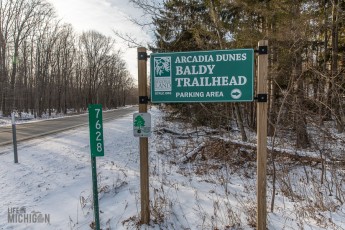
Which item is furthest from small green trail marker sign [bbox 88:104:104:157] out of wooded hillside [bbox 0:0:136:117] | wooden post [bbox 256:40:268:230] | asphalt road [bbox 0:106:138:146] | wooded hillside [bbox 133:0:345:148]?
wooded hillside [bbox 0:0:136:117]

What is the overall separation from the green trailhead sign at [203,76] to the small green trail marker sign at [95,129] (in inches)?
29.0

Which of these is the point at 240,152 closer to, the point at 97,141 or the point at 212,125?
the point at 212,125

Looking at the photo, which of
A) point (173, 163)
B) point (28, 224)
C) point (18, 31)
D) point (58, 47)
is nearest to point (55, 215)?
point (28, 224)

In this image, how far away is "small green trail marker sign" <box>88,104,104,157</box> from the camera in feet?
10.0

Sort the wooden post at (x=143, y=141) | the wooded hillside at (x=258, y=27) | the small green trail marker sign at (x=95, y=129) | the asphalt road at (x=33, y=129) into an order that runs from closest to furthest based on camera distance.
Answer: the small green trail marker sign at (x=95, y=129) < the wooden post at (x=143, y=141) < the wooded hillside at (x=258, y=27) < the asphalt road at (x=33, y=129)

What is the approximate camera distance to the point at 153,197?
4.40 metres

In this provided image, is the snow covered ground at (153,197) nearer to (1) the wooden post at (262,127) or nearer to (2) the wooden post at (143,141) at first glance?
(2) the wooden post at (143,141)

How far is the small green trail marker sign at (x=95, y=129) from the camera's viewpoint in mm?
3053

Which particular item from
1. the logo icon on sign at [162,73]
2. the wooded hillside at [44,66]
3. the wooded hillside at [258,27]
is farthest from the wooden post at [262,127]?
the wooded hillside at [44,66]

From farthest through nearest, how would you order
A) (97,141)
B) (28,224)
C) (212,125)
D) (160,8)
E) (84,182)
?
1. (212,125)
2. (160,8)
3. (84,182)
4. (28,224)
5. (97,141)

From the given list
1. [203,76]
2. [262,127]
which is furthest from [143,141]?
[262,127]

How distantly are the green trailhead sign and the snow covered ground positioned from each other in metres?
1.66

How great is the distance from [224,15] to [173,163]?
7.86 m

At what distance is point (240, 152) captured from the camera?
8.37 m
